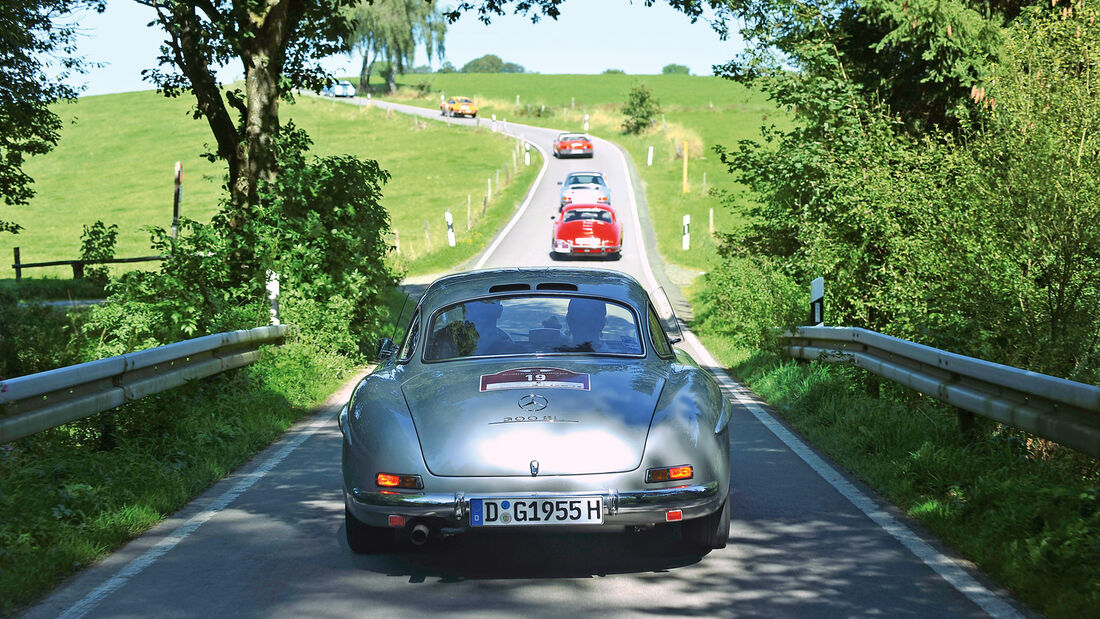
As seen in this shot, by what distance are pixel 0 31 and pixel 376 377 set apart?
44.0 ft

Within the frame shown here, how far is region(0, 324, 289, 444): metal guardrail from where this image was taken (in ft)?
19.2

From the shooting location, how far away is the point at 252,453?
8.34m

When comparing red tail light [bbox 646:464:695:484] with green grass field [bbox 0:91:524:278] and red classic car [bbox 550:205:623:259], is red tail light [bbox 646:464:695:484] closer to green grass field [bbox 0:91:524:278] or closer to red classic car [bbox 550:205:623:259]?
red classic car [bbox 550:205:623:259]

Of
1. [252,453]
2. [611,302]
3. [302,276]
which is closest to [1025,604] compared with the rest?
[611,302]

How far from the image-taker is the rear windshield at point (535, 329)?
237 inches

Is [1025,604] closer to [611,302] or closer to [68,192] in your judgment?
[611,302]

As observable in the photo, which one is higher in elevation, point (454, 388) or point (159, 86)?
point (159, 86)

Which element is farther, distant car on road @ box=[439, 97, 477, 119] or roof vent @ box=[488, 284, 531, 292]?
distant car on road @ box=[439, 97, 477, 119]

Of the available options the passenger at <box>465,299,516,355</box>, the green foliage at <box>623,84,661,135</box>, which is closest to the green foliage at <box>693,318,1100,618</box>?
the passenger at <box>465,299,516,355</box>

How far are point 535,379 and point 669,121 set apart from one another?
7573 centimetres

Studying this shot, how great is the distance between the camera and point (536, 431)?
4875 mm

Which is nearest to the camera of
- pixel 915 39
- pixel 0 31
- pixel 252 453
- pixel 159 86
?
pixel 252 453

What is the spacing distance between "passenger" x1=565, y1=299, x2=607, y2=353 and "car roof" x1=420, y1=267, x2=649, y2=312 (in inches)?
2.8

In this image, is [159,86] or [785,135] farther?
[159,86]
